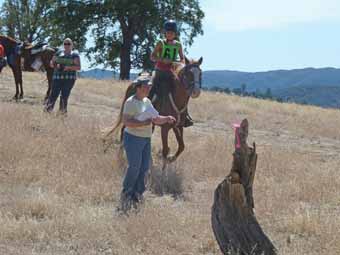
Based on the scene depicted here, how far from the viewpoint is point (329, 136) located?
1984 centimetres

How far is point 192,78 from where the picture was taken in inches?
Result: 425

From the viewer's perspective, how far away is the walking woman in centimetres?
815

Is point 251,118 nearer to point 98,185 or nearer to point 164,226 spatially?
point 98,185

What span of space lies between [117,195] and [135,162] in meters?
0.82

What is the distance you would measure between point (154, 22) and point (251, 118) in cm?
1817

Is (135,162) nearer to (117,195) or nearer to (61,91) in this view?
(117,195)

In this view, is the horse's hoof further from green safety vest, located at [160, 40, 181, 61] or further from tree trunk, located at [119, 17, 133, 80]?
tree trunk, located at [119, 17, 133, 80]

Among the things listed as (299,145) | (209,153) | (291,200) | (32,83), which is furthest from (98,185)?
(32,83)

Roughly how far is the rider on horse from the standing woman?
374 centimetres

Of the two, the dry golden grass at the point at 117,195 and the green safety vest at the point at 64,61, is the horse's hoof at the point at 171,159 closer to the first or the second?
the dry golden grass at the point at 117,195

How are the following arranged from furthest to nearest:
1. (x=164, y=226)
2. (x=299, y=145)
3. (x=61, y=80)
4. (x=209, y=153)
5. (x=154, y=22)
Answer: (x=154, y=22)
(x=299, y=145)
(x=61, y=80)
(x=209, y=153)
(x=164, y=226)

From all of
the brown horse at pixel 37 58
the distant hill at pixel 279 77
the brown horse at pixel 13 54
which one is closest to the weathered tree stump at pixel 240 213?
the brown horse at pixel 37 58

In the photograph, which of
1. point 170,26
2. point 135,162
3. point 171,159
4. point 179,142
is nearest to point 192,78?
point 170,26

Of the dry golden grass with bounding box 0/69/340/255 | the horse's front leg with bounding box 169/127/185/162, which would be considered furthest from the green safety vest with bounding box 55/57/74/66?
the horse's front leg with bounding box 169/127/185/162
